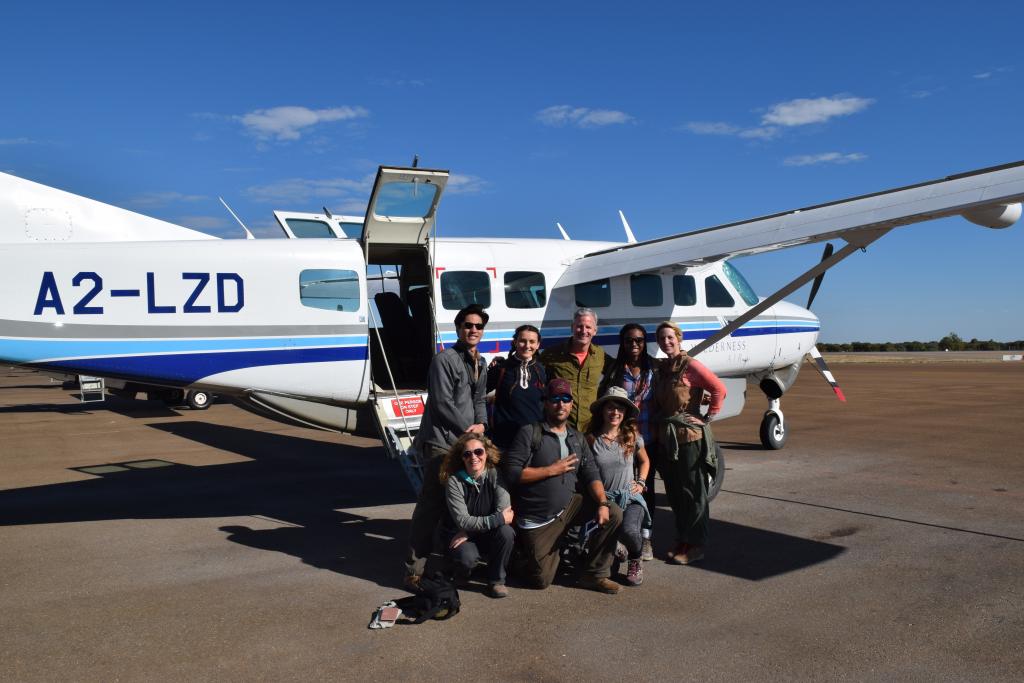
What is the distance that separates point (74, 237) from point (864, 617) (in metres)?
7.22

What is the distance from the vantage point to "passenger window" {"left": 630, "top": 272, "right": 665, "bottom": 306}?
9227 millimetres

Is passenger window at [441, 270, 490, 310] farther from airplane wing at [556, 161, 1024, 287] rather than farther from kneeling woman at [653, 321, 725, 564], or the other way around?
kneeling woman at [653, 321, 725, 564]

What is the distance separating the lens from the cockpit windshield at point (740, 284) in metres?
10.2

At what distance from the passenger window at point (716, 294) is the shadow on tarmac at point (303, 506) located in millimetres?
3099

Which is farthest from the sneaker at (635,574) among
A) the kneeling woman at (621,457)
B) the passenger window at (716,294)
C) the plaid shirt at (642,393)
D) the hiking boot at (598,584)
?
the passenger window at (716,294)

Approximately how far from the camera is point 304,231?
10219 millimetres

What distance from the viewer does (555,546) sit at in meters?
5.33

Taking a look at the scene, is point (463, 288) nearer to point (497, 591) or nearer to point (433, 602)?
point (497, 591)

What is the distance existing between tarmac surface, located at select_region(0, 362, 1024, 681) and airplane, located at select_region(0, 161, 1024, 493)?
4.40 feet

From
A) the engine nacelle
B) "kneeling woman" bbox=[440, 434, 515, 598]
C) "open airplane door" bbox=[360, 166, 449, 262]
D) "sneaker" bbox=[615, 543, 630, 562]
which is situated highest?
"open airplane door" bbox=[360, 166, 449, 262]

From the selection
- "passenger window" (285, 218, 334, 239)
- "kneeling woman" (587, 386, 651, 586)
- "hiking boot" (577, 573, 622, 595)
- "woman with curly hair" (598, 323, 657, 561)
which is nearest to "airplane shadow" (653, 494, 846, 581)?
"woman with curly hair" (598, 323, 657, 561)

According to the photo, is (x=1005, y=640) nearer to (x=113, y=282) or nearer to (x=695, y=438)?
(x=695, y=438)

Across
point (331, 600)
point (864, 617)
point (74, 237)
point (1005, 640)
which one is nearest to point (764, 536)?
point (864, 617)

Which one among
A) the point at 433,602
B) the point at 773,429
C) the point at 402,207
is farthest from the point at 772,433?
the point at 433,602
